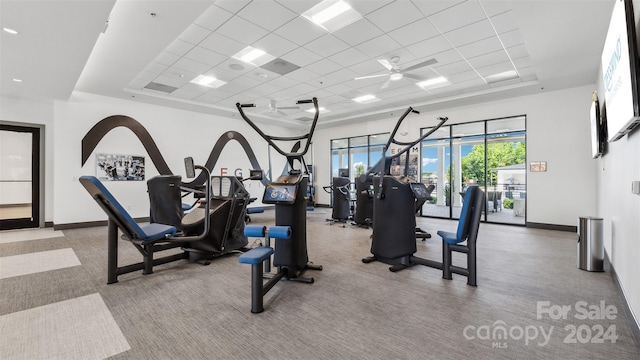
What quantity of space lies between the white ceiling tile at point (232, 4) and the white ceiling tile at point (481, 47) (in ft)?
12.5

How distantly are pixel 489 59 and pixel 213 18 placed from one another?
16.8 feet

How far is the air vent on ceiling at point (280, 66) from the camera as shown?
18.6 ft

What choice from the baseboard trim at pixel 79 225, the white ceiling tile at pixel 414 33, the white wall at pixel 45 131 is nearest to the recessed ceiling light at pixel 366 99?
the white ceiling tile at pixel 414 33

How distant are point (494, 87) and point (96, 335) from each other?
341 inches

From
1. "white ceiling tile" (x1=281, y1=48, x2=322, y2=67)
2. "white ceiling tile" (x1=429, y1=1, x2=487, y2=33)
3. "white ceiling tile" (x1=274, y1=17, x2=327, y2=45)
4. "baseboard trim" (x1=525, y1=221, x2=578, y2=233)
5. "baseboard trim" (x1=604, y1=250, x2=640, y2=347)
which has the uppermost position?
"white ceiling tile" (x1=429, y1=1, x2=487, y2=33)

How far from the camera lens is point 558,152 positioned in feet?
22.6

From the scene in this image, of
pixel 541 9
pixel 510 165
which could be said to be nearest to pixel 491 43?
pixel 541 9

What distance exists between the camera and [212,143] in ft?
31.7

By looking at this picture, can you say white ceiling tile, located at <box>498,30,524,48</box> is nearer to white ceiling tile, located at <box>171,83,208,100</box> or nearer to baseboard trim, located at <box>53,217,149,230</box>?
white ceiling tile, located at <box>171,83,208,100</box>

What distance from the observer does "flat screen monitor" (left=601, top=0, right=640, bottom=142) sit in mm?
1807

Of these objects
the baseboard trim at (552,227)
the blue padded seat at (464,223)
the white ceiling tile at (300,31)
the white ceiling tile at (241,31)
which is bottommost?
the baseboard trim at (552,227)

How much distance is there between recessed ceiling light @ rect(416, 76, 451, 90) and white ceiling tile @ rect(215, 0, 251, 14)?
469 cm

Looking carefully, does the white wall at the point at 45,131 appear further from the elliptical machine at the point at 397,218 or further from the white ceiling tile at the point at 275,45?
the elliptical machine at the point at 397,218

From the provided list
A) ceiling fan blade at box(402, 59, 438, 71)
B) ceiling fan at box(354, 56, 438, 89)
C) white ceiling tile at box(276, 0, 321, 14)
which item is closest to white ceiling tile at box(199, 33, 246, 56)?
white ceiling tile at box(276, 0, 321, 14)
